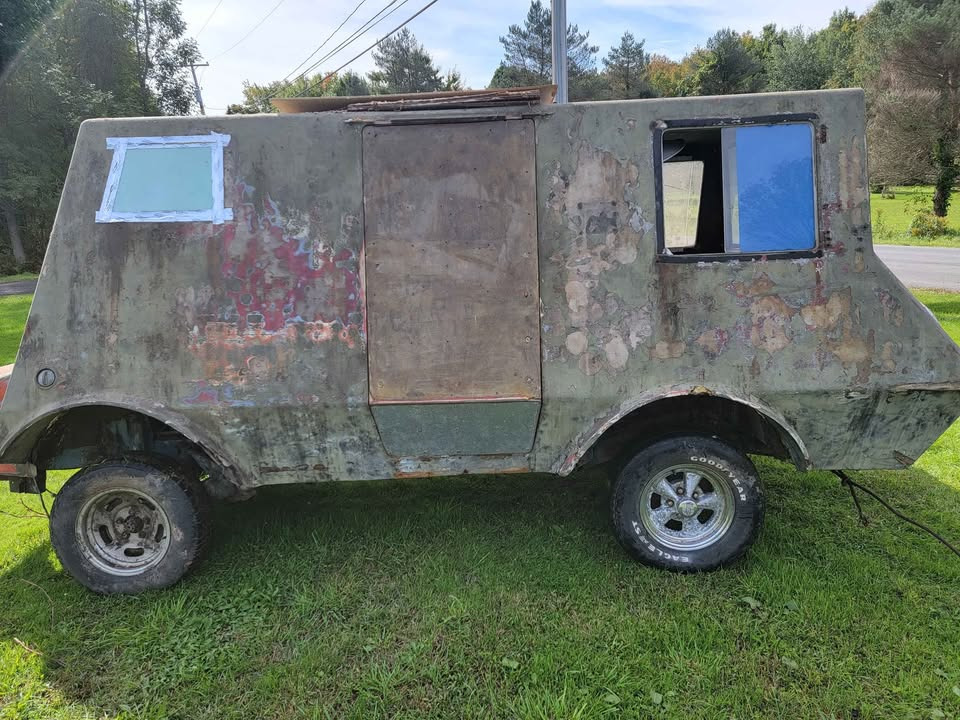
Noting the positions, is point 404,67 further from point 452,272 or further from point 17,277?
point 452,272

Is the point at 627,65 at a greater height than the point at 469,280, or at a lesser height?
greater

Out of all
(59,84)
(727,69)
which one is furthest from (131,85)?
A: (727,69)

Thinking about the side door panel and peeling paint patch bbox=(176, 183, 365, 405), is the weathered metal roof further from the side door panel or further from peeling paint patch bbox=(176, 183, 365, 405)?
peeling paint patch bbox=(176, 183, 365, 405)

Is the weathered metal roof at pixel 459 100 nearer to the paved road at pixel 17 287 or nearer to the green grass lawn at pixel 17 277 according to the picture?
the paved road at pixel 17 287

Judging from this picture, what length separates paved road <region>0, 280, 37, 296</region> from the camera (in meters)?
20.4

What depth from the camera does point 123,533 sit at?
12.4 feet

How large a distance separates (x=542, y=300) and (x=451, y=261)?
53cm

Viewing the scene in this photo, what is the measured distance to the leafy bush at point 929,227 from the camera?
24812 millimetres

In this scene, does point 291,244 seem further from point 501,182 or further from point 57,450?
point 57,450

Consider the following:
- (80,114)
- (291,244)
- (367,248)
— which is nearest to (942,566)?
(367,248)

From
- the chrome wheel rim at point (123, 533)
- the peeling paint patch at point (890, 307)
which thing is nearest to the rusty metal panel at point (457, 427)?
the chrome wheel rim at point (123, 533)

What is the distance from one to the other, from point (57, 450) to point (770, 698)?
4005mm

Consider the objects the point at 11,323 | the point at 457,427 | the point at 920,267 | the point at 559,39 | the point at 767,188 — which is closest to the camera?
the point at 767,188

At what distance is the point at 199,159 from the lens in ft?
11.4
